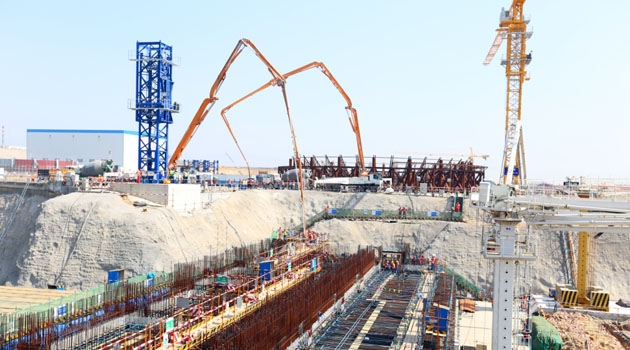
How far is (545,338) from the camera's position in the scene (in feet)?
75.5

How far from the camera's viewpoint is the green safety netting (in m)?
22.7

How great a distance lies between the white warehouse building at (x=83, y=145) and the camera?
78562 millimetres

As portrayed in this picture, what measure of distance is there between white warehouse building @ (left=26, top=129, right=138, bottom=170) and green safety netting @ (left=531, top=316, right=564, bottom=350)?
214ft

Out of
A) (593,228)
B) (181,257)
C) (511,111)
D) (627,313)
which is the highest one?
(511,111)

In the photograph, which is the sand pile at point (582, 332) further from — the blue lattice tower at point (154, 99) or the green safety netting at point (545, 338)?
the blue lattice tower at point (154, 99)

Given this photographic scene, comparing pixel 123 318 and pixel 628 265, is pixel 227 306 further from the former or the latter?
pixel 628 265

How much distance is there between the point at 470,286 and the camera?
35781 millimetres

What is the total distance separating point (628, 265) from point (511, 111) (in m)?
19.5

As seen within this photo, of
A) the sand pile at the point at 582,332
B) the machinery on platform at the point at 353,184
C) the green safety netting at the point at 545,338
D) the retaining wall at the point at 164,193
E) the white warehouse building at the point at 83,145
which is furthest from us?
the white warehouse building at the point at 83,145

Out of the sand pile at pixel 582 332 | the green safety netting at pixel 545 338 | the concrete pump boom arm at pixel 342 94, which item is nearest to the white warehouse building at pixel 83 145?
the concrete pump boom arm at pixel 342 94

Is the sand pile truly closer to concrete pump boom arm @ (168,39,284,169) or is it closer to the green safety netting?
the green safety netting

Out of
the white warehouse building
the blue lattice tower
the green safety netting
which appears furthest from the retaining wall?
the white warehouse building

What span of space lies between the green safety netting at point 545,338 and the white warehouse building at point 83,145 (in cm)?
6528

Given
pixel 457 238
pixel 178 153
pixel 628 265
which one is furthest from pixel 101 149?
pixel 628 265
